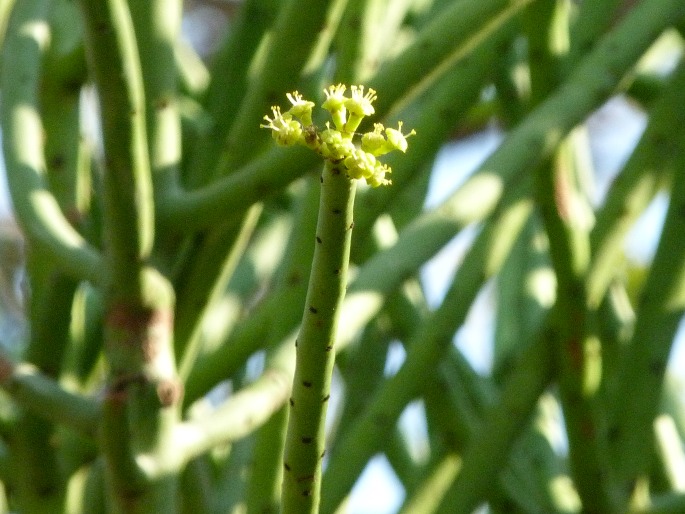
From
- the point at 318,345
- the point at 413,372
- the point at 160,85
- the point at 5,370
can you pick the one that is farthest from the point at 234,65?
the point at 318,345

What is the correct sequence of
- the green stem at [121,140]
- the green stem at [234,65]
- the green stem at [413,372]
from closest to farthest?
the green stem at [121,140], the green stem at [413,372], the green stem at [234,65]

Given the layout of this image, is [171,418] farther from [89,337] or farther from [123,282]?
[89,337]

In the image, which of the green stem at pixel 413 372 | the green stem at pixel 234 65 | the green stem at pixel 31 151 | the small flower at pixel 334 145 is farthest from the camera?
the green stem at pixel 234 65

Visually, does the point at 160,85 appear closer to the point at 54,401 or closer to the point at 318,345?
the point at 54,401

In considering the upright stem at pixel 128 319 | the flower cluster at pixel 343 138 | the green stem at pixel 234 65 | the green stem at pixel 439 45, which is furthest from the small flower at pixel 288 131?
the green stem at pixel 234 65

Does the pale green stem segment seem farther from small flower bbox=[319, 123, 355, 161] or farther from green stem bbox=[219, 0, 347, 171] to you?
green stem bbox=[219, 0, 347, 171]

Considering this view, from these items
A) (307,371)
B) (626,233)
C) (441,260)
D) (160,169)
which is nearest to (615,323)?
(626,233)

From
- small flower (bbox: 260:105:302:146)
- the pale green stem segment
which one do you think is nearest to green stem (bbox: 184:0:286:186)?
the pale green stem segment

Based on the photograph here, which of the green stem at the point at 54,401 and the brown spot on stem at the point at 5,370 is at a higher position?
the brown spot on stem at the point at 5,370

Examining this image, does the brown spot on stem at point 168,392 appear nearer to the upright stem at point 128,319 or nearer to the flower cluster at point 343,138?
the upright stem at point 128,319
